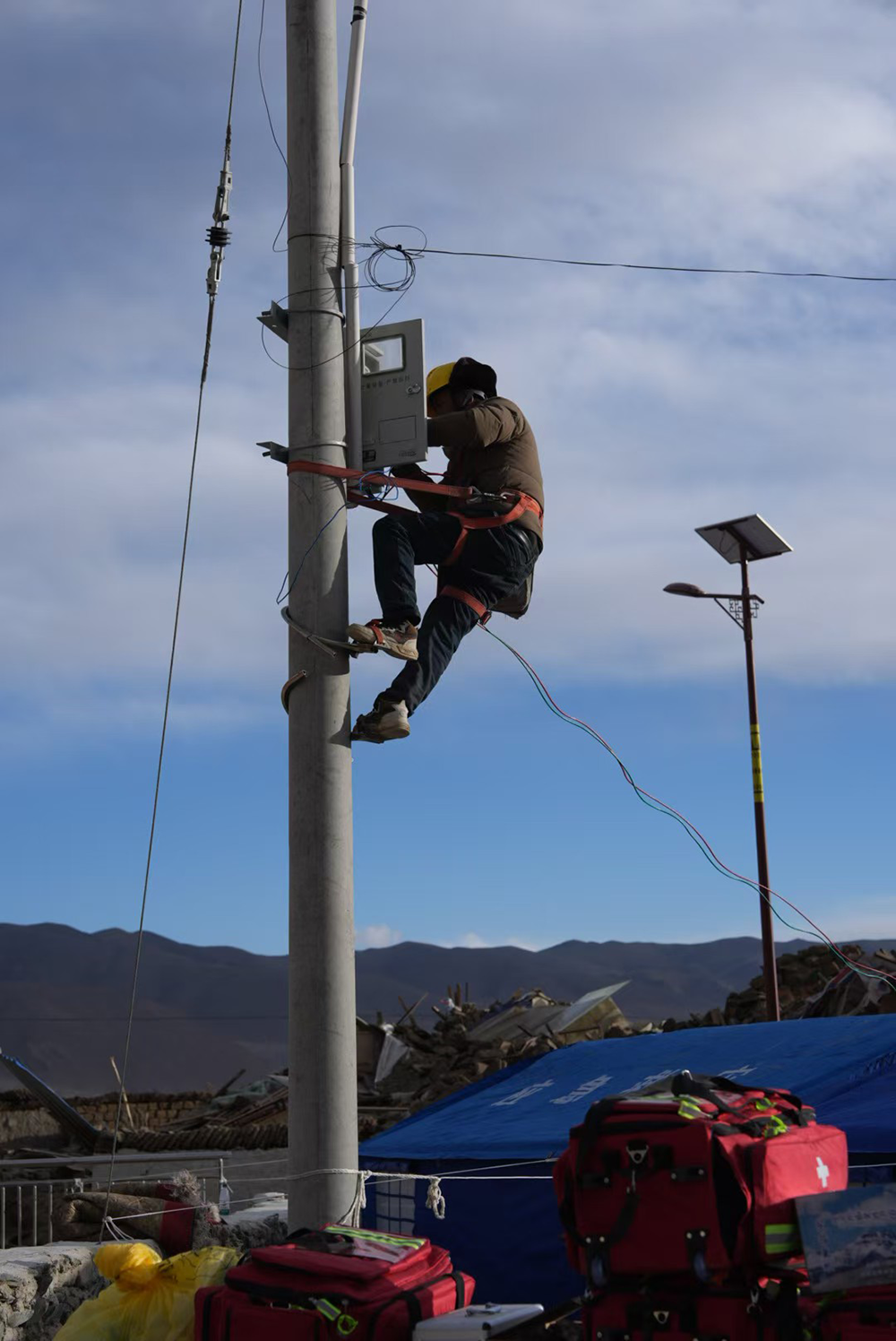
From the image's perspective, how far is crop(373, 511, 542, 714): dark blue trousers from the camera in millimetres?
6957

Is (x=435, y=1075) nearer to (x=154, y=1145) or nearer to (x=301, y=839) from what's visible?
(x=154, y=1145)

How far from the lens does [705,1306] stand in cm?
480

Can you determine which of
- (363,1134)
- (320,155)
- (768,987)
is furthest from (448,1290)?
(363,1134)

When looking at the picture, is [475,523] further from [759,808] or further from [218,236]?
[759,808]

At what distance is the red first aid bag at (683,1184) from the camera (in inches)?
187

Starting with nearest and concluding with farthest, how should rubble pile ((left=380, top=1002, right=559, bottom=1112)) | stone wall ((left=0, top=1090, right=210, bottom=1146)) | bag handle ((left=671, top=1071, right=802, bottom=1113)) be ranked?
bag handle ((left=671, top=1071, right=802, bottom=1113)), rubble pile ((left=380, top=1002, right=559, bottom=1112)), stone wall ((left=0, top=1090, right=210, bottom=1146))

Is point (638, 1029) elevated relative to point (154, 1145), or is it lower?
elevated

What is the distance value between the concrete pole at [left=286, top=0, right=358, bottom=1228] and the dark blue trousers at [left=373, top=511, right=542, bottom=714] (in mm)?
321

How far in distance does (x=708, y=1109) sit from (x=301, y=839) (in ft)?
7.21

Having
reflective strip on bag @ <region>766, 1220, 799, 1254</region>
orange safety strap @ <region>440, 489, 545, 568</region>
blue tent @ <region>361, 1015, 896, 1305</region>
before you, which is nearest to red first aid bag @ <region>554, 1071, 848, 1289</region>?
reflective strip on bag @ <region>766, 1220, 799, 1254</region>

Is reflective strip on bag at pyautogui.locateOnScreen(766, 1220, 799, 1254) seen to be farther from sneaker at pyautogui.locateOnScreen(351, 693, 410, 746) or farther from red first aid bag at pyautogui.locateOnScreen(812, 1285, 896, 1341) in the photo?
sneaker at pyautogui.locateOnScreen(351, 693, 410, 746)

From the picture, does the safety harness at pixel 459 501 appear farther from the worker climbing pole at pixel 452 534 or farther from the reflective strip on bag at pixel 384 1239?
the reflective strip on bag at pixel 384 1239

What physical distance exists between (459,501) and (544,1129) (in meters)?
4.94

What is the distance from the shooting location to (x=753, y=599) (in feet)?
65.6
